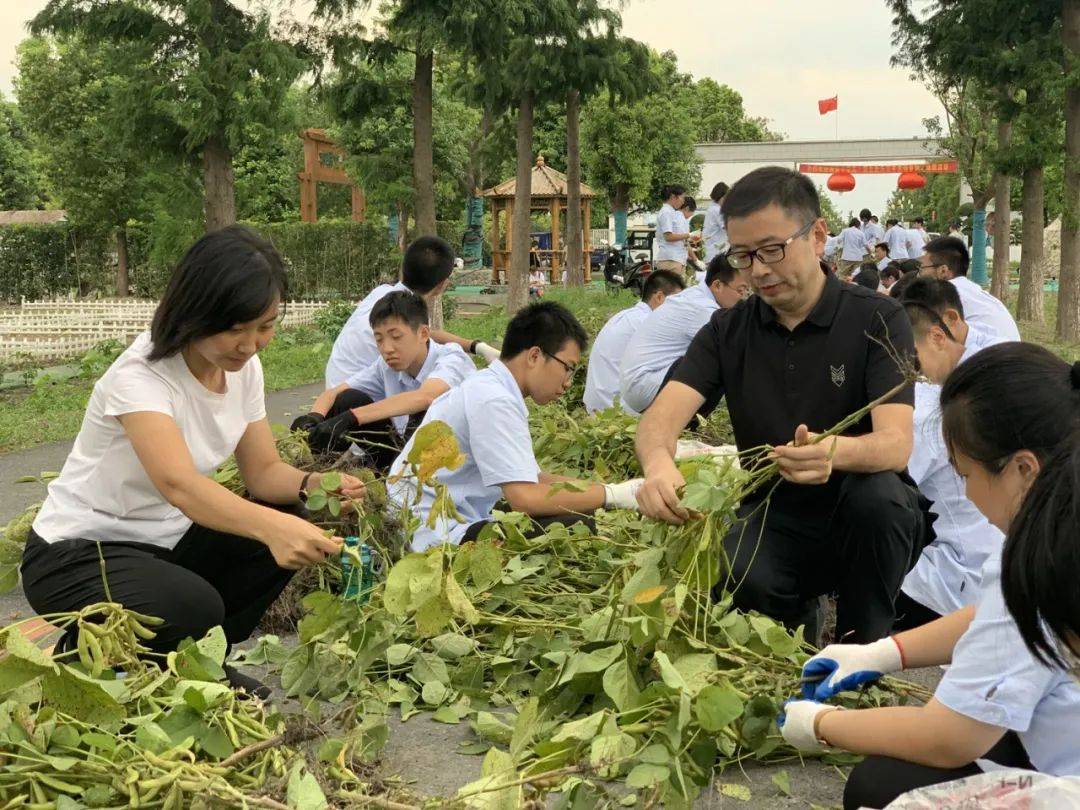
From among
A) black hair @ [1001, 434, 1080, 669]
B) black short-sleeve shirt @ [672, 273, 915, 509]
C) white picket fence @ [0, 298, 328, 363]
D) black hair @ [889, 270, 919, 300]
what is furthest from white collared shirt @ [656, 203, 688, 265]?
black hair @ [1001, 434, 1080, 669]

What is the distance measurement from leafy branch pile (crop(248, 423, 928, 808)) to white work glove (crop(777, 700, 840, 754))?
145 mm

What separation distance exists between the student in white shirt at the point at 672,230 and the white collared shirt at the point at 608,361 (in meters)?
7.06

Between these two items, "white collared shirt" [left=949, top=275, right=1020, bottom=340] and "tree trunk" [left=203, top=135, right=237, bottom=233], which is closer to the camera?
"white collared shirt" [left=949, top=275, right=1020, bottom=340]

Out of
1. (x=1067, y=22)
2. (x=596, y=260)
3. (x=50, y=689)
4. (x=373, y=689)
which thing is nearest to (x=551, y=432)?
(x=373, y=689)

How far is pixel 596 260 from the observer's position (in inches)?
1540

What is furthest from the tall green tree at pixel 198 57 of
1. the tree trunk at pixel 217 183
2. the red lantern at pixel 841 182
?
the red lantern at pixel 841 182

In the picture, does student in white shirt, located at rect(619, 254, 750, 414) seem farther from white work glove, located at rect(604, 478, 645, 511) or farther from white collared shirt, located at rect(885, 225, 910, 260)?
white collared shirt, located at rect(885, 225, 910, 260)

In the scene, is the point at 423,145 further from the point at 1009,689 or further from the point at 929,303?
the point at 1009,689

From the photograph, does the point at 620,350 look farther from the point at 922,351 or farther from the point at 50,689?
the point at 50,689

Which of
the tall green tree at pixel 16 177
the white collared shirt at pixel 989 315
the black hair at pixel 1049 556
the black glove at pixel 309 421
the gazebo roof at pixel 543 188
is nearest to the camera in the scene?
the black hair at pixel 1049 556

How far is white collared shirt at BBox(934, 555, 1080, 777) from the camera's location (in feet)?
6.30

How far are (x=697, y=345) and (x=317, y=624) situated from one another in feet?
4.78

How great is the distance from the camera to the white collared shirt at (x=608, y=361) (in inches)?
257

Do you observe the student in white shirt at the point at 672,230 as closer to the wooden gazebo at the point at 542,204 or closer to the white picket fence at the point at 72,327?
the white picket fence at the point at 72,327
